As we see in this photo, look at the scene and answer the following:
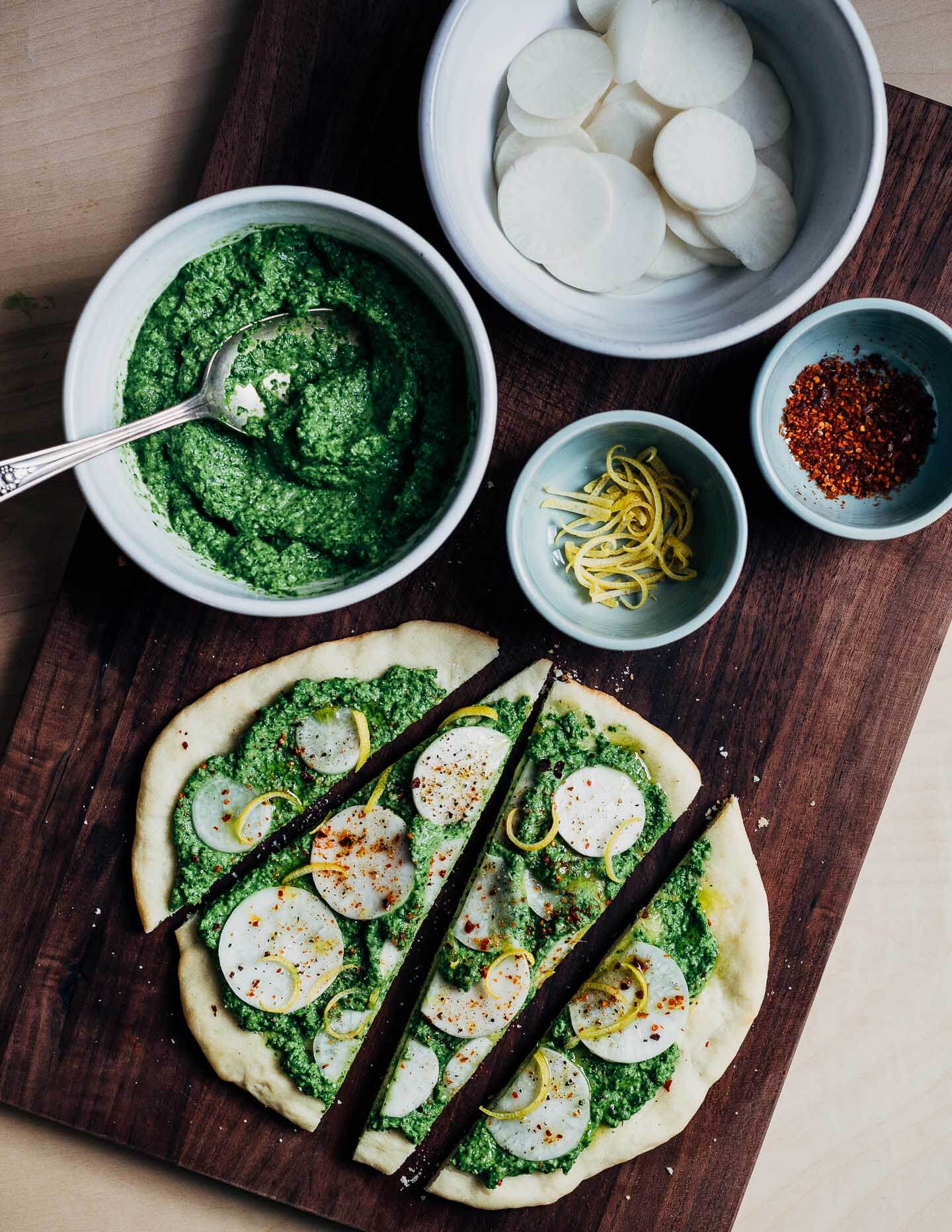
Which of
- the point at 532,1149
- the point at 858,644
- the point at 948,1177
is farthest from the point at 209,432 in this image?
the point at 948,1177

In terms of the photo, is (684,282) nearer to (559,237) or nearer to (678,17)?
(559,237)

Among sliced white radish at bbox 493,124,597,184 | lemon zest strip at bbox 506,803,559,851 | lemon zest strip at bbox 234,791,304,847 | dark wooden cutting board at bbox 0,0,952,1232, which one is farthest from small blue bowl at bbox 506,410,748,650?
lemon zest strip at bbox 234,791,304,847

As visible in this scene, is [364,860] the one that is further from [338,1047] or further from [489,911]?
[338,1047]

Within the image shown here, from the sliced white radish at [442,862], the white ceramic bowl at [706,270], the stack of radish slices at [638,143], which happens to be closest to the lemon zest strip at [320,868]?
the sliced white radish at [442,862]

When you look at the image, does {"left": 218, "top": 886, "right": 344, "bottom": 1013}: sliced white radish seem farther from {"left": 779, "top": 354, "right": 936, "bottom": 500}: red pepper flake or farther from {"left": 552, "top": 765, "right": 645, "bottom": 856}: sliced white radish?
{"left": 779, "top": 354, "right": 936, "bottom": 500}: red pepper flake

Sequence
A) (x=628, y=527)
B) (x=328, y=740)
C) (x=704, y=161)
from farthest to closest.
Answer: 1. (x=328, y=740)
2. (x=628, y=527)
3. (x=704, y=161)

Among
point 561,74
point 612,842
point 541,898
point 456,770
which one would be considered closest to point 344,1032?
point 541,898
